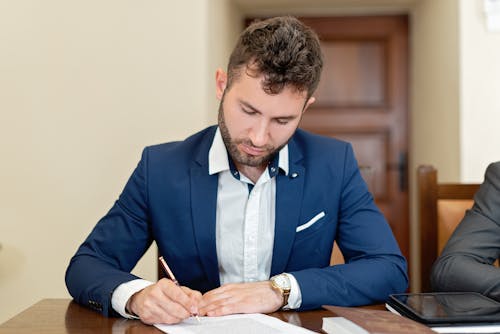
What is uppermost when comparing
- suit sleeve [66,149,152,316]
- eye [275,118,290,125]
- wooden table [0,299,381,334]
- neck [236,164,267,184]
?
eye [275,118,290,125]

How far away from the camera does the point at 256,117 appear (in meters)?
1.71

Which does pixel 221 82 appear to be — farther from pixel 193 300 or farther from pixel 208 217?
pixel 193 300

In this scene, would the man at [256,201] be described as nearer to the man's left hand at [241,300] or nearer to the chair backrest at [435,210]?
the man's left hand at [241,300]

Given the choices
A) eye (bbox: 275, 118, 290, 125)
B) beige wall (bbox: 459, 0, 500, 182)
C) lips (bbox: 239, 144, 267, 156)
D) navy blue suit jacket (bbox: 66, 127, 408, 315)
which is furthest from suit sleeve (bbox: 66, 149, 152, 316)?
beige wall (bbox: 459, 0, 500, 182)

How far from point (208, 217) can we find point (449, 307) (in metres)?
0.73

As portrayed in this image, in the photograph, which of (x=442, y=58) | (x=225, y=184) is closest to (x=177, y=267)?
(x=225, y=184)

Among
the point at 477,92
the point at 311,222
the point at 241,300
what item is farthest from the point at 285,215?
the point at 477,92

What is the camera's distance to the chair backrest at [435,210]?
232cm

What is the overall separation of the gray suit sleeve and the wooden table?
405 mm

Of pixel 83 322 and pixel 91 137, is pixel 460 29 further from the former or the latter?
pixel 83 322

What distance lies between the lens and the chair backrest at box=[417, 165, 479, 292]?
7.61 ft

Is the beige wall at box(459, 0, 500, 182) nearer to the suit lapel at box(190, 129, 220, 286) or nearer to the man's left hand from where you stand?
the suit lapel at box(190, 129, 220, 286)

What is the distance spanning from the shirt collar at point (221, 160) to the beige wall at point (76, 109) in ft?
5.06

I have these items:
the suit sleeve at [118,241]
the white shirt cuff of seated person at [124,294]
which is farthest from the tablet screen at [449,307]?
the suit sleeve at [118,241]
